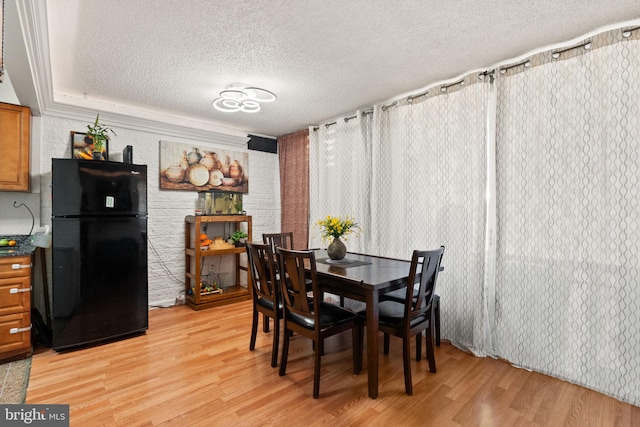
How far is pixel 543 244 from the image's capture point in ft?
8.13

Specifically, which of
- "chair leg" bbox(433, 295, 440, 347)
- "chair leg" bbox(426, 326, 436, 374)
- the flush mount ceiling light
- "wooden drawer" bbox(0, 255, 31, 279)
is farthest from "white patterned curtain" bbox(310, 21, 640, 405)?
"wooden drawer" bbox(0, 255, 31, 279)

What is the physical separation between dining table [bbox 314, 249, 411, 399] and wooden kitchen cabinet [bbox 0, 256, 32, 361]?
2.49m

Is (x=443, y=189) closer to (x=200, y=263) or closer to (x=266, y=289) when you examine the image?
(x=266, y=289)

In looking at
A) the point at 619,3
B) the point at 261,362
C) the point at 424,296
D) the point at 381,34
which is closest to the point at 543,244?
the point at 424,296

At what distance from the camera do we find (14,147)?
288 cm

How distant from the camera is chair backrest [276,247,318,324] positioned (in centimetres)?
216

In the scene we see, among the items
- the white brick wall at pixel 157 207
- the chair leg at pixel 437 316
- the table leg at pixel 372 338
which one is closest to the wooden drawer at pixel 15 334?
the white brick wall at pixel 157 207

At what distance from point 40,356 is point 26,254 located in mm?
895

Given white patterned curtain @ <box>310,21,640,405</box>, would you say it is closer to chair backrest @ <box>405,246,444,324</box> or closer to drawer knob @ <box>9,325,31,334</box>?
chair backrest @ <box>405,246,444,324</box>

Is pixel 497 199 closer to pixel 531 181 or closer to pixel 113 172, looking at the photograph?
pixel 531 181

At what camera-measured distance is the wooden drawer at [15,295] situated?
256 cm

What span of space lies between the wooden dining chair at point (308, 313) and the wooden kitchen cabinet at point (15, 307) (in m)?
2.21

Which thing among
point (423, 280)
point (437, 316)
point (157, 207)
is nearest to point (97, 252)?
point (157, 207)

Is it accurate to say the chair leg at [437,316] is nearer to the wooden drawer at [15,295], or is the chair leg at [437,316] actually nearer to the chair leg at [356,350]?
the chair leg at [356,350]
